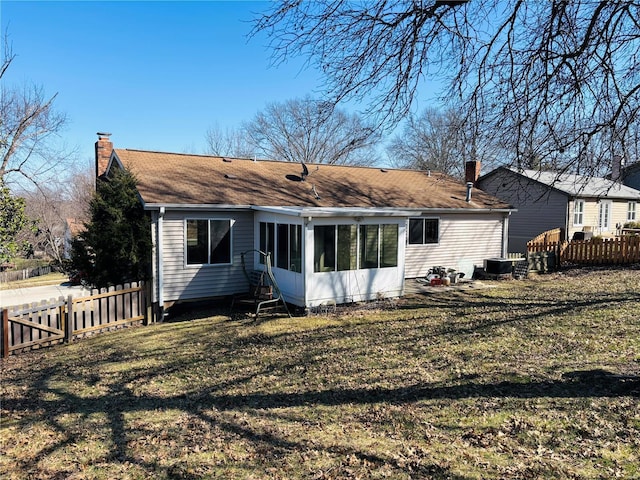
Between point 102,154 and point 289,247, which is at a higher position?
point 102,154

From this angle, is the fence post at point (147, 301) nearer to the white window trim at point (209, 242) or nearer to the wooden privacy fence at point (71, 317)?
the wooden privacy fence at point (71, 317)

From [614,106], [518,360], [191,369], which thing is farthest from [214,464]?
[614,106]

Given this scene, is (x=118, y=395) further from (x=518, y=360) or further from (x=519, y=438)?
(x=518, y=360)

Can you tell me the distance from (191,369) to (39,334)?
486 centimetres

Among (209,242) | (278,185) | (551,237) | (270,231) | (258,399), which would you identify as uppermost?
(278,185)

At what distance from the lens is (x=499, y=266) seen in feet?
56.5

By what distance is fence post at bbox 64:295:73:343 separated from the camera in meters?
10.5

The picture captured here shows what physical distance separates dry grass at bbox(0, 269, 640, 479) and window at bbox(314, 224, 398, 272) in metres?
2.20

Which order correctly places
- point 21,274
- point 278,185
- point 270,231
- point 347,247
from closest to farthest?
point 347,247 → point 270,231 → point 278,185 → point 21,274

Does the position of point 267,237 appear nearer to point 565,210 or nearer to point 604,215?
point 565,210

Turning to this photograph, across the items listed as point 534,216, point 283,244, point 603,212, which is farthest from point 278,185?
point 603,212

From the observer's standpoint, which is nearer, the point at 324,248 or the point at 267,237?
the point at 324,248

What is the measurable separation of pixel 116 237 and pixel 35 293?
54.0ft

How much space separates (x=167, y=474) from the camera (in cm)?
429
